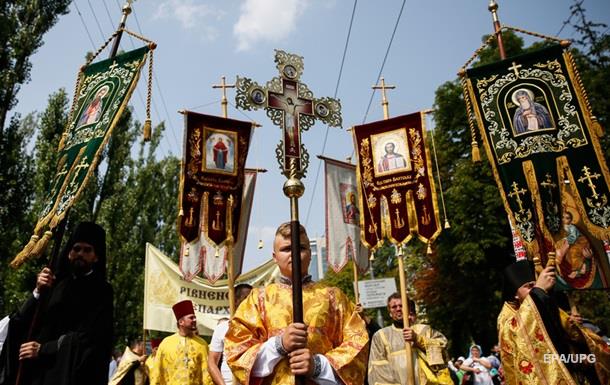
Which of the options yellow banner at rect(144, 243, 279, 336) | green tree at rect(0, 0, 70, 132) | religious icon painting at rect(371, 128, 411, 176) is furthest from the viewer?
green tree at rect(0, 0, 70, 132)

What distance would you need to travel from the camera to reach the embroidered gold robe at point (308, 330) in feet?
11.1

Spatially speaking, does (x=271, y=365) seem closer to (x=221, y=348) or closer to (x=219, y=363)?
(x=221, y=348)

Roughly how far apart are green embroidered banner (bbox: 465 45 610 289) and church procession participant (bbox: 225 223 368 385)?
2948 millimetres

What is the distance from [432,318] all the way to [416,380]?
18.6 m

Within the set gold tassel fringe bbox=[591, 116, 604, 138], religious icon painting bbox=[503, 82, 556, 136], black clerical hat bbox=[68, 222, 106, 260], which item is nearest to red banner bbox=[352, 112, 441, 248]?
religious icon painting bbox=[503, 82, 556, 136]

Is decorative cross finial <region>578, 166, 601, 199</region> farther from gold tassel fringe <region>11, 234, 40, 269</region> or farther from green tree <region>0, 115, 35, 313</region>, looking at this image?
green tree <region>0, 115, 35, 313</region>

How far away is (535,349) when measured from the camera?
434cm

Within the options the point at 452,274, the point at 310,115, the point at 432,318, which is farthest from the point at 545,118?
the point at 432,318

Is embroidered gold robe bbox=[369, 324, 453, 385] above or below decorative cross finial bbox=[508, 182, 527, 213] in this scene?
below

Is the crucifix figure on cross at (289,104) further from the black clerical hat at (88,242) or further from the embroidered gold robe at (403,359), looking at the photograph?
the embroidered gold robe at (403,359)

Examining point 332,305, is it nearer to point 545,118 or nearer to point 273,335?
point 273,335

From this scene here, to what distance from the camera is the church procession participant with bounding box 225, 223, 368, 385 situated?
3271mm

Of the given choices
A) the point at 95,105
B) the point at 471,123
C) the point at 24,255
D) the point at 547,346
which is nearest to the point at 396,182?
the point at 471,123

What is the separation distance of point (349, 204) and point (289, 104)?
5519mm
